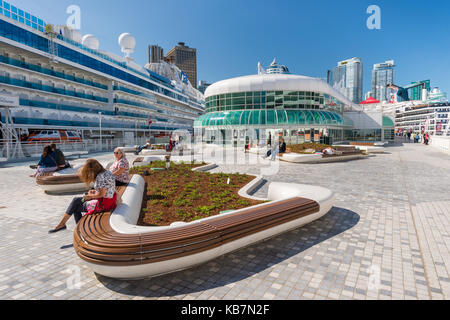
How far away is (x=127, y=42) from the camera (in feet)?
192

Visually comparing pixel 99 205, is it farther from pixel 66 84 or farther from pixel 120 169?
pixel 66 84

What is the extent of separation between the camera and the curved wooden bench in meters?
A: 3.28

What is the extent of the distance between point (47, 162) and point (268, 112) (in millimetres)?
29828

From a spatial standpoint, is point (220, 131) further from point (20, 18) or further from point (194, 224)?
point (194, 224)

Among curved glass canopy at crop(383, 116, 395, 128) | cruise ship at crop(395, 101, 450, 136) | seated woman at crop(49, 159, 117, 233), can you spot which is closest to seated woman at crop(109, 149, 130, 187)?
seated woman at crop(49, 159, 117, 233)

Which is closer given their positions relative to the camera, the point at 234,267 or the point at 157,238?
the point at 157,238

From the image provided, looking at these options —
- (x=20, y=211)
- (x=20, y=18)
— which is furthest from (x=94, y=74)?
(x=20, y=211)

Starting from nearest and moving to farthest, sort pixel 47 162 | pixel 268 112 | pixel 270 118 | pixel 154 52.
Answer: pixel 47 162, pixel 270 118, pixel 268 112, pixel 154 52

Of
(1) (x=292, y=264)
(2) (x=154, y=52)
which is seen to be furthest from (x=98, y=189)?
(2) (x=154, y=52)

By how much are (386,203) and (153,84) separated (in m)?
64.6

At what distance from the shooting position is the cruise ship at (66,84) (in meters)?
30.6

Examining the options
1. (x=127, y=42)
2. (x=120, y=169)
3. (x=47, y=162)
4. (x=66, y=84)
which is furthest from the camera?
(x=127, y=42)
